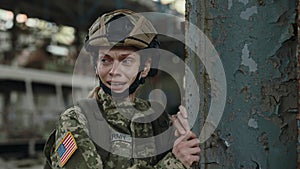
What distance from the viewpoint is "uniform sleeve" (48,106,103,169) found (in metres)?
1.23

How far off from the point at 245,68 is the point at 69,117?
632 millimetres

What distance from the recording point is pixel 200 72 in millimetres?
814

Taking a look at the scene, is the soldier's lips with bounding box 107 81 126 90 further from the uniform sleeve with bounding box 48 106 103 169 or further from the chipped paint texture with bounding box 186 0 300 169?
the chipped paint texture with bounding box 186 0 300 169

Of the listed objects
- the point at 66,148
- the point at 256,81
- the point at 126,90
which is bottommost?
the point at 66,148

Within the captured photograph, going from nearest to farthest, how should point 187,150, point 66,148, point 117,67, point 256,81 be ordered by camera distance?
point 256,81 < point 187,150 < point 66,148 < point 117,67

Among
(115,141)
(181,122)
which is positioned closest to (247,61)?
(181,122)

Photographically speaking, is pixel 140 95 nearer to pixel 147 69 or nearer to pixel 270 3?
pixel 147 69

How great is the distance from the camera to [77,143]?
1244 mm

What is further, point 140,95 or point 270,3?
point 140,95

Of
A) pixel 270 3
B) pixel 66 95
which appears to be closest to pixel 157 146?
pixel 270 3

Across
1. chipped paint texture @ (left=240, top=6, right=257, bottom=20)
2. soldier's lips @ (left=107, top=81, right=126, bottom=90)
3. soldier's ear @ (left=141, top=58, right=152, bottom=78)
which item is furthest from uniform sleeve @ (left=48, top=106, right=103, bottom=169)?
chipped paint texture @ (left=240, top=6, right=257, bottom=20)

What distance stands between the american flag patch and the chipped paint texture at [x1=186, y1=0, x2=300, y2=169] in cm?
52

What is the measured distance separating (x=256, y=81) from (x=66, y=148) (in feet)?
2.03

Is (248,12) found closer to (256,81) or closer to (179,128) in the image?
(256,81)
